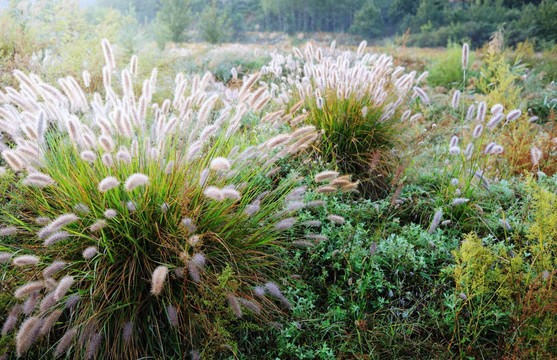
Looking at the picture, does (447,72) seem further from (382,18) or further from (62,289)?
(382,18)

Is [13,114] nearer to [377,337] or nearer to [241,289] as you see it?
[241,289]

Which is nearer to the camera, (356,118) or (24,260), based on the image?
(24,260)

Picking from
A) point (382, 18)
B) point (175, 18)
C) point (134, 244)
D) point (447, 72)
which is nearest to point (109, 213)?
point (134, 244)

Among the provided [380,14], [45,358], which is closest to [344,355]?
[45,358]

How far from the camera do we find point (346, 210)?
282 centimetres

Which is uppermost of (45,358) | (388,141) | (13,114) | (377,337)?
(13,114)

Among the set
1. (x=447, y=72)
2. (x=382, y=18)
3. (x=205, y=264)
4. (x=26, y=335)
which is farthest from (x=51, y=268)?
(x=382, y=18)

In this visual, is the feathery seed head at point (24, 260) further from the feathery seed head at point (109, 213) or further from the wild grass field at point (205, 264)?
the feathery seed head at point (109, 213)

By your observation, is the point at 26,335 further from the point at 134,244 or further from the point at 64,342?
the point at 134,244

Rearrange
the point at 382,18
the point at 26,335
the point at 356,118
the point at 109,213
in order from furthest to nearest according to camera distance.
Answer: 1. the point at 382,18
2. the point at 356,118
3. the point at 109,213
4. the point at 26,335

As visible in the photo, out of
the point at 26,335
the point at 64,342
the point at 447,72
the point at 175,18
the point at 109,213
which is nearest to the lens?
the point at 26,335

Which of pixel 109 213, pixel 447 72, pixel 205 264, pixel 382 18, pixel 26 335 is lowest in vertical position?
pixel 447 72

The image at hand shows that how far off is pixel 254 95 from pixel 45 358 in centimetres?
190

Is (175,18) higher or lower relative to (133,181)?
higher
